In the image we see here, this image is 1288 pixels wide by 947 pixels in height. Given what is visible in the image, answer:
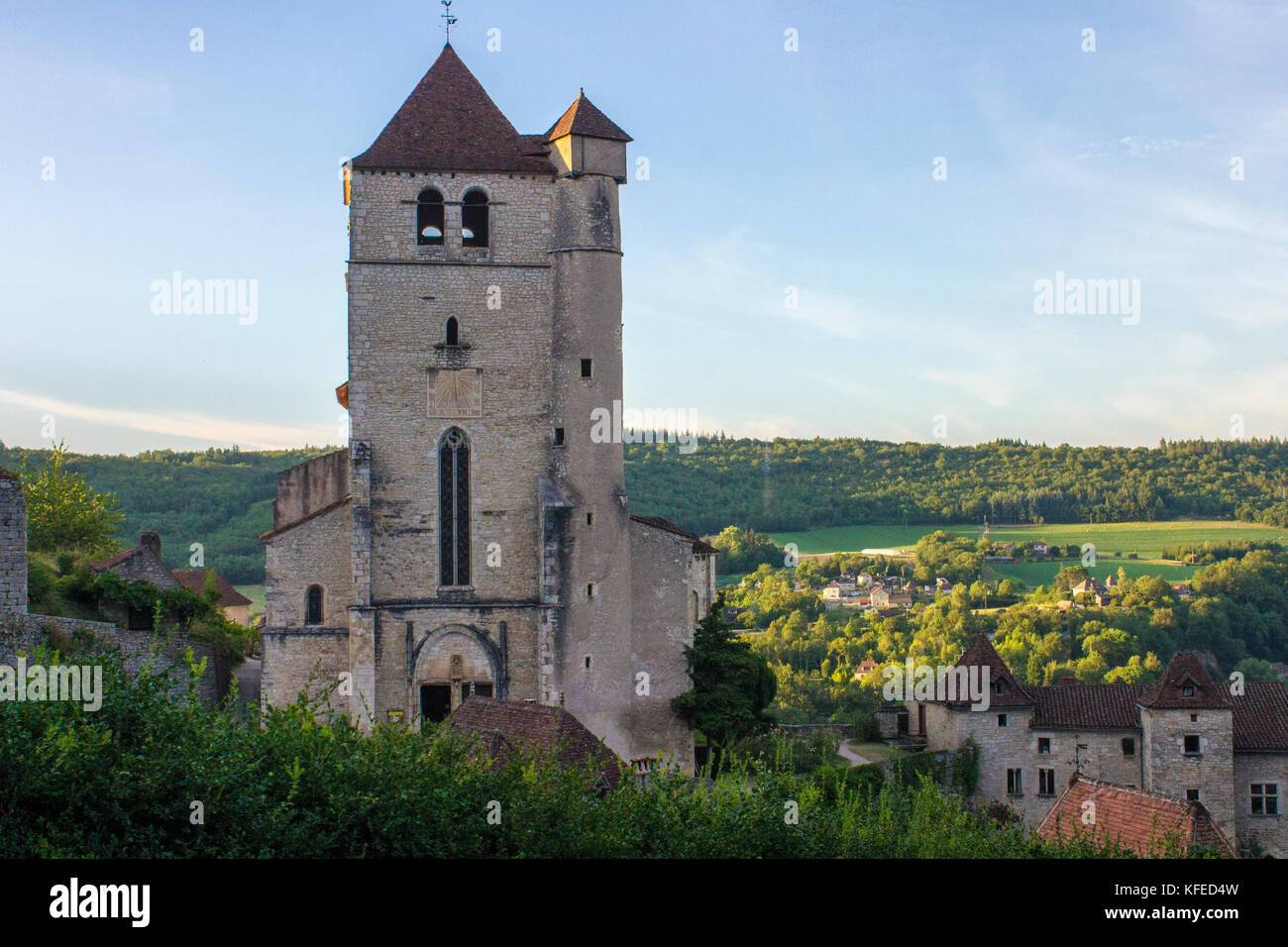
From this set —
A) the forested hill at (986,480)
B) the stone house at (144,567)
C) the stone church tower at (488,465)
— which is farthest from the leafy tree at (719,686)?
the forested hill at (986,480)

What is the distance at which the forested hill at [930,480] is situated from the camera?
10581 centimetres

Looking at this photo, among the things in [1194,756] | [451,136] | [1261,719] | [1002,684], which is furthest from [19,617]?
[1261,719]

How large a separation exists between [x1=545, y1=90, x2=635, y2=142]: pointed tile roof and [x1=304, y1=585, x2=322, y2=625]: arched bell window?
47.4 ft

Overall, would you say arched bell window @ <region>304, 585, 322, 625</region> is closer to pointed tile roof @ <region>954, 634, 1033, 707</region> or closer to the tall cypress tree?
the tall cypress tree

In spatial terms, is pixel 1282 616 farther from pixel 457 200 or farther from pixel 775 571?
pixel 457 200

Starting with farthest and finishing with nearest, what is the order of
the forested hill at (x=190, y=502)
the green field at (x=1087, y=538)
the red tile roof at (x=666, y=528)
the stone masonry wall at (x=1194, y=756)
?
the green field at (x=1087, y=538)
the forested hill at (x=190, y=502)
the stone masonry wall at (x=1194, y=756)
the red tile roof at (x=666, y=528)

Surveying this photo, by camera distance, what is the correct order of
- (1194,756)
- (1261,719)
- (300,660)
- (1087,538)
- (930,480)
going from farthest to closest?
(930,480), (1087,538), (1261,719), (1194,756), (300,660)

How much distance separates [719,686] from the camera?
1315 inches

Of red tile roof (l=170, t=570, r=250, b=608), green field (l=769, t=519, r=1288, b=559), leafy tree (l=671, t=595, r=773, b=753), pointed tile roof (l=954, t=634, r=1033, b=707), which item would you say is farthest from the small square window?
green field (l=769, t=519, r=1288, b=559)

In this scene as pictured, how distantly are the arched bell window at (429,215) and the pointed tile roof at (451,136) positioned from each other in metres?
0.73

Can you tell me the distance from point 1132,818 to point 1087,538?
104008 millimetres

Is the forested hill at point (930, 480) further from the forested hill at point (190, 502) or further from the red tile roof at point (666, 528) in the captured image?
the red tile roof at point (666, 528)

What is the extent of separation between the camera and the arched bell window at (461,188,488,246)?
33.4 meters

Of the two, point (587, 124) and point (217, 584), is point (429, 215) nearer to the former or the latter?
point (587, 124)
